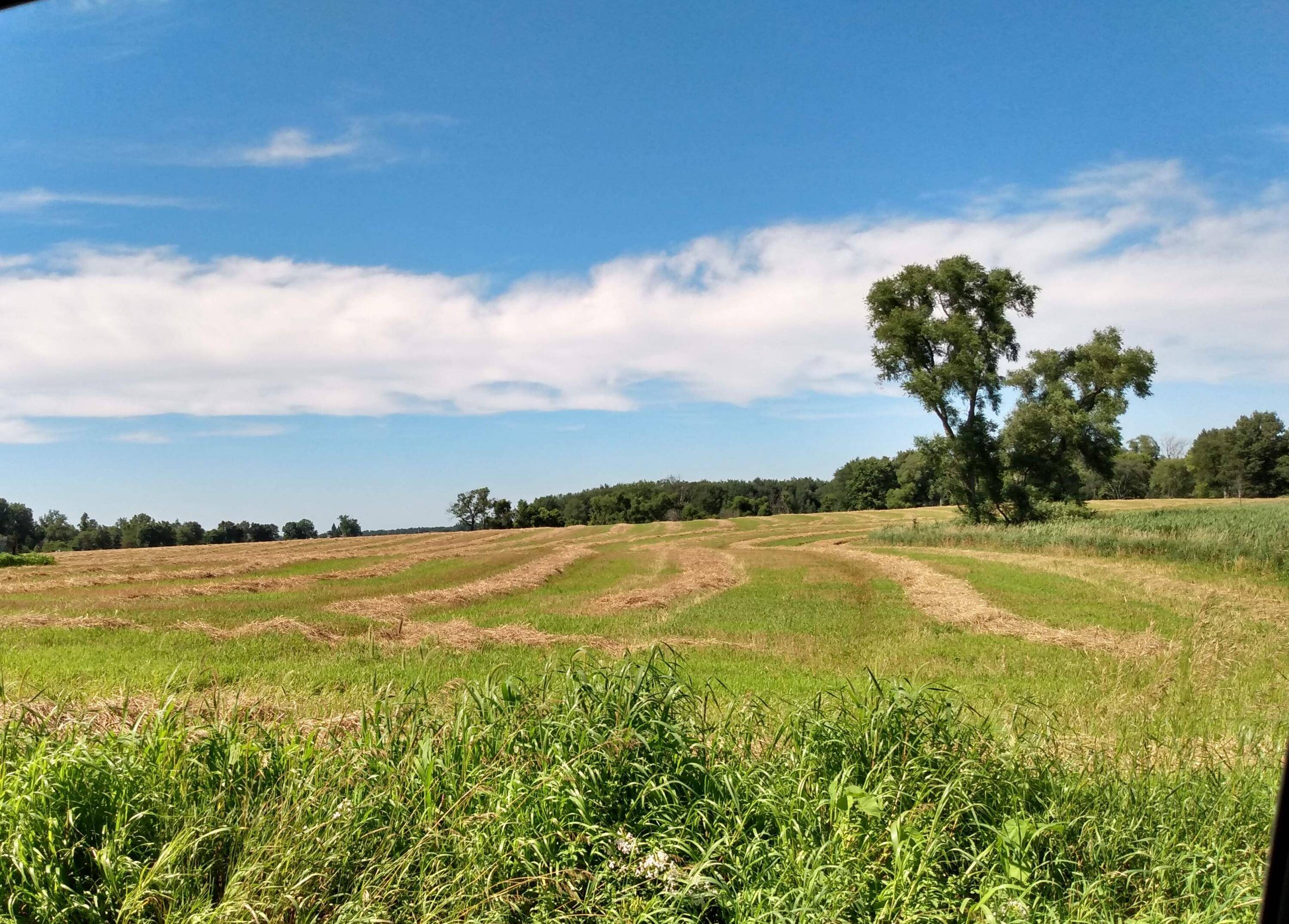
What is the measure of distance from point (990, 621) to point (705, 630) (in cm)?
603

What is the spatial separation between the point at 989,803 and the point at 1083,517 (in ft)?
167

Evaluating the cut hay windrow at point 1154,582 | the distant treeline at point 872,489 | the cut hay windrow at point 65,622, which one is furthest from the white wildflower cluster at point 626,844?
the distant treeline at point 872,489

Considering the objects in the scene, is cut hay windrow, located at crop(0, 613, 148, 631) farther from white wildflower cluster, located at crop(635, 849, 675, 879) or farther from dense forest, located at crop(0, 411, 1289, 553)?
dense forest, located at crop(0, 411, 1289, 553)

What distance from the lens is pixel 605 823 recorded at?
4051mm

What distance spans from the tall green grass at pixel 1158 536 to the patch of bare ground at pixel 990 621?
33.3 ft

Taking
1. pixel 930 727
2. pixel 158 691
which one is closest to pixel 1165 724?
pixel 930 727

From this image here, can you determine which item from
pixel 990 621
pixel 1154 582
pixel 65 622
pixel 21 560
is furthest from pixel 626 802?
pixel 21 560

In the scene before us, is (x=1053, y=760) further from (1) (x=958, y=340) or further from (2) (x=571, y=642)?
(1) (x=958, y=340)

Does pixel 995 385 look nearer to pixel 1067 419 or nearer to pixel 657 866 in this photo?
pixel 1067 419

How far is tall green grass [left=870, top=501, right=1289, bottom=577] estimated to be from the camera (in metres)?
26.1

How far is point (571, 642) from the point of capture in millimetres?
13656

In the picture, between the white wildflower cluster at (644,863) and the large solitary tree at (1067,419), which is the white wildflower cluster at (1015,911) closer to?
the white wildflower cluster at (644,863)

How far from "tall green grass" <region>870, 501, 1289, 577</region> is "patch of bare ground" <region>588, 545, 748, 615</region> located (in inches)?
620

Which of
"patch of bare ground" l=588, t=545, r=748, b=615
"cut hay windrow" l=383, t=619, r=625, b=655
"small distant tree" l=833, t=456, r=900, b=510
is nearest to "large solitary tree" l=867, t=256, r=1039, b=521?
"patch of bare ground" l=588, t=545, r=748, b=615
